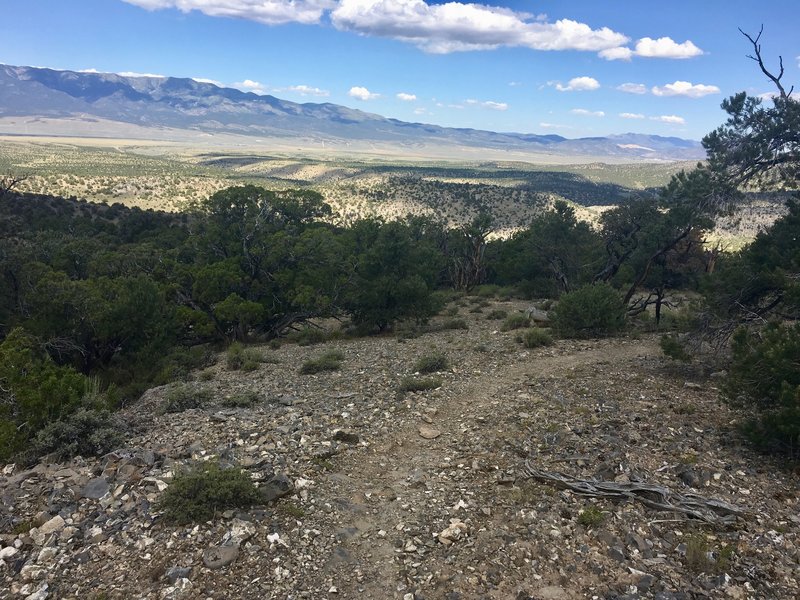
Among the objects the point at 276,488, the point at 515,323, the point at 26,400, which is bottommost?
the point at 515,323

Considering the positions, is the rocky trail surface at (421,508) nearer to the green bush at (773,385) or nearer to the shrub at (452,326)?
the green bush at (773,385)

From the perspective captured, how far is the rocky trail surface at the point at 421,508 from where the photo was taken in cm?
598

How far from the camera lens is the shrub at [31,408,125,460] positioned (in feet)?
28.1

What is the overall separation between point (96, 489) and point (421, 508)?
15.6ft

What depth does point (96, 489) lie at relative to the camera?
7496 millimetres

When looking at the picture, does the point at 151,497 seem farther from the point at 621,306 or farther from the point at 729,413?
the point at 621,306

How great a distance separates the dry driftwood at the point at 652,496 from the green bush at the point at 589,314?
11.0 m

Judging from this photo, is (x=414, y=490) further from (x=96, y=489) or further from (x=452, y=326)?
(x=452, y=326)

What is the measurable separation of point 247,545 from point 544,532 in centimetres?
388

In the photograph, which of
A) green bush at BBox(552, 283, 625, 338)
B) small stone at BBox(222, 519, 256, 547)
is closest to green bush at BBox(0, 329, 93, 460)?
small stone at BBox(222, 519, 256, 547)

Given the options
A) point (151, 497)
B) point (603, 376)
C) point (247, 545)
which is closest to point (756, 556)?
point (247, 545)

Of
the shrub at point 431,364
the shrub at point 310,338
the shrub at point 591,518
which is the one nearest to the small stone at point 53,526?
the shrub at point 591,518

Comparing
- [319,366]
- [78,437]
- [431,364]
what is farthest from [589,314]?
[78,437]

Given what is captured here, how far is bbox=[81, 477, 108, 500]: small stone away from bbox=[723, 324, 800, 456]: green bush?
1012 cm
